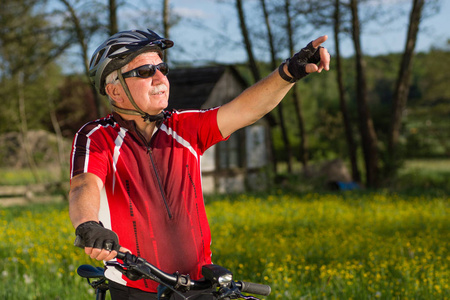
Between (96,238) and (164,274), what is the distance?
1.00 ft

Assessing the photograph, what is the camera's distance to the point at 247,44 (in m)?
Result: 20.2

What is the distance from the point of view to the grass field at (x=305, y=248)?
218 inches

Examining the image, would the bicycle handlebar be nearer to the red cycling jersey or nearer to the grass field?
the red cycling jersey

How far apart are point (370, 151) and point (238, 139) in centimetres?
556

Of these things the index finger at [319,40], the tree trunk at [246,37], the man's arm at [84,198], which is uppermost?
the tree trunk at [246,37]

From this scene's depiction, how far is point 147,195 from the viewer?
240 centimetres

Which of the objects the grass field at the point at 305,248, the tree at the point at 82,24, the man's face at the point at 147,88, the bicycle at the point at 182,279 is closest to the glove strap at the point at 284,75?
the man's face at the point at 147,88

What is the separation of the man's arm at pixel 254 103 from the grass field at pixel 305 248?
2954mm

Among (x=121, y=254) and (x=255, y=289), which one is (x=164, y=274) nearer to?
(x=121, y=254)

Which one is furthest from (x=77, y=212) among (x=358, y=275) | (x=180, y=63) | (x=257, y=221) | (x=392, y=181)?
(x=180, y=63)

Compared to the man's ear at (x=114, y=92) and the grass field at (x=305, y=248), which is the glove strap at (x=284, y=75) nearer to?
the man's ear at (x=114, y=92)

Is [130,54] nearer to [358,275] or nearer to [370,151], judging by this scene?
[358,275]

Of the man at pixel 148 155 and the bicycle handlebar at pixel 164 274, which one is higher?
the man at pixel 148 155

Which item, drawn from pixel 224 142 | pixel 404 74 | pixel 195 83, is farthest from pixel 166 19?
pixel 404 74
